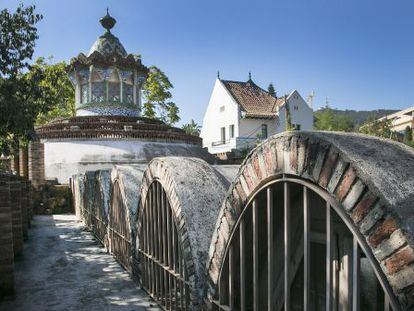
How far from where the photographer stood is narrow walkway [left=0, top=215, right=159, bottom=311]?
5.37 m

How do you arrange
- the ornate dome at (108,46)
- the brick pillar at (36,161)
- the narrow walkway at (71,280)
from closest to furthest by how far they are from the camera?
1. the narrow walkway at (71,280)
2. the brick pillar at (36,161)
3. the ornate dome at (108,46)

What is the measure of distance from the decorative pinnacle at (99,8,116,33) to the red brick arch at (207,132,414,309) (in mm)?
24415

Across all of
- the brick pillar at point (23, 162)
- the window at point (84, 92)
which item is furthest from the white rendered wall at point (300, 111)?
the brick pillar at point (23, 162)

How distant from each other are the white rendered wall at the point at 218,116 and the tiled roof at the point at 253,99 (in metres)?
0.65

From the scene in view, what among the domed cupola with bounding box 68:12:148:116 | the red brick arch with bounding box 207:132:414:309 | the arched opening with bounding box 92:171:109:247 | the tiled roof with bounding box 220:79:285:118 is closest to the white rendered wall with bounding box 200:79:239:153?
the tiled roof with bounding box 220:79:285:118

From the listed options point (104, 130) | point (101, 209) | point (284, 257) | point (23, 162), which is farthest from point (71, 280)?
point (23, 162)

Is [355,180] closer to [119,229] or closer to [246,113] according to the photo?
[119,229]

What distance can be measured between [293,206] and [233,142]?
25355 mm

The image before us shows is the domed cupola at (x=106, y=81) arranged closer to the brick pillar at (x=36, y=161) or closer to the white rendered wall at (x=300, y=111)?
the brick pillar at (x=36, y=161)

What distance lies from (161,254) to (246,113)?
87.5ft

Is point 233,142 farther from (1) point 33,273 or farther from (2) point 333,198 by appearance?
(2) point 333,198

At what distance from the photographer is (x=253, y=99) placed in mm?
33219

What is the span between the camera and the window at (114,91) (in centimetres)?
2312

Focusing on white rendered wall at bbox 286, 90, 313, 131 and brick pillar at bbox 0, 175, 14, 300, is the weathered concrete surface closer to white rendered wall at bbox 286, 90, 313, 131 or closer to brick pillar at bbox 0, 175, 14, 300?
brick pillar at bbox 0, 175, 14, 300
